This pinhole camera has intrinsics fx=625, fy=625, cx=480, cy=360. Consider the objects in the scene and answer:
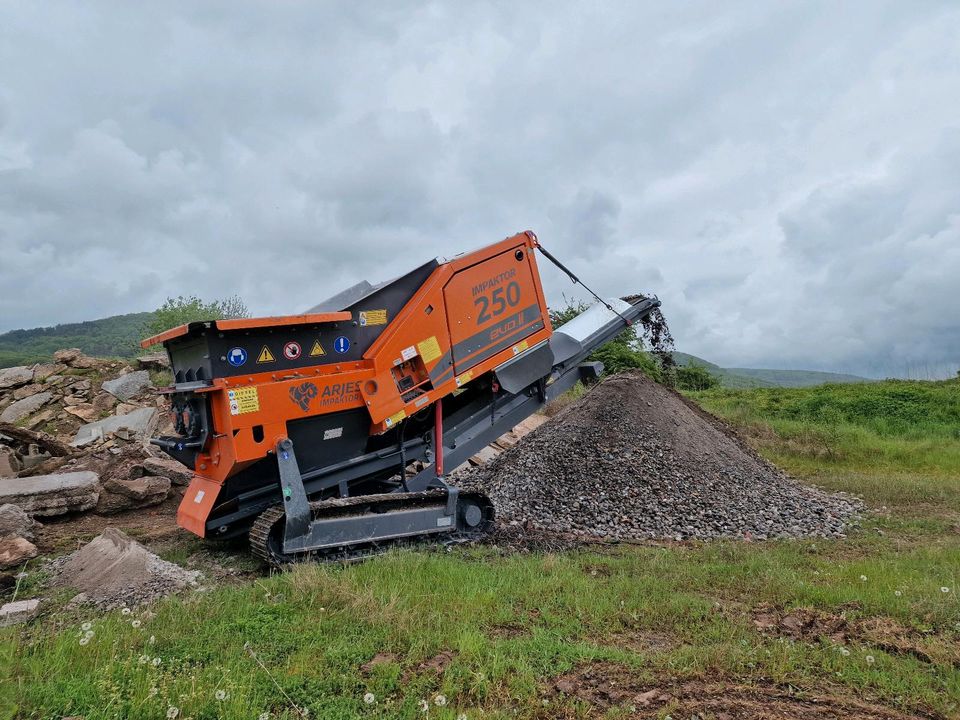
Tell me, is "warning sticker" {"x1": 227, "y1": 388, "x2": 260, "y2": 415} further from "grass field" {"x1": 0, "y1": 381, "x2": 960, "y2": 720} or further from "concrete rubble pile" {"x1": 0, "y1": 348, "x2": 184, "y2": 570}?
"concrete rubble pile" {"x1": 0, "y1": 348, "x2": 184, "y2": 570}

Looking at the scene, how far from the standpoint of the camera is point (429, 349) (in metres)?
5.85

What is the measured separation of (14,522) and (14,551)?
95cm

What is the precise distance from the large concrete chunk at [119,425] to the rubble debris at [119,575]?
22.5ft

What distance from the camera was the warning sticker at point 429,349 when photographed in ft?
19.0

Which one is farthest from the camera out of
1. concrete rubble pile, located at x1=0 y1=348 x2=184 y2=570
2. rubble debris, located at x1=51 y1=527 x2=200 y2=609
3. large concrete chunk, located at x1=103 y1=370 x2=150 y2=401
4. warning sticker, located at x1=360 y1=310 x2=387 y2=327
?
large concrete chunk, located at x1=103 y1=370 x2=150 y2=401

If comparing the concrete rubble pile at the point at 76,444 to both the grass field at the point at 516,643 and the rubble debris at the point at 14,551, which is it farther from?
the grass field at the point at 516,643

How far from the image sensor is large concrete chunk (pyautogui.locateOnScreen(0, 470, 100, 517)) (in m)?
6.74

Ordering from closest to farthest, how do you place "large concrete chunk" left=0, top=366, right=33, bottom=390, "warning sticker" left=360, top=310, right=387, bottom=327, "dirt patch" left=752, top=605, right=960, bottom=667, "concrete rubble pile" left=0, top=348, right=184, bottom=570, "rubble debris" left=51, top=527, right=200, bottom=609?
"dirt patch" left=752, top=605, right=960, bottom=667, "rubble debris" left=51, top=527, right=200, bottom=609, "warning sticker" left=360, top=310, right=387, bottom=327, "concrete rubble pile" left=0, top=348, right=184, bottom=570, "large concrete chunk" left=0, top=366, right=33, bottom=390

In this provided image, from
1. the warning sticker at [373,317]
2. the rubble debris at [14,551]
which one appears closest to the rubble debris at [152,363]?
the rubble debris at [14,551]

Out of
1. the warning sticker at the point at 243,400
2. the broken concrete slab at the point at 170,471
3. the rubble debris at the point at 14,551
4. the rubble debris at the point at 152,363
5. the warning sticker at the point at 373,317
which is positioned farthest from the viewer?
the rubble debris at the point at 152,363

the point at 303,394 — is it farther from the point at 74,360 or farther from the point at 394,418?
the point at 74,360

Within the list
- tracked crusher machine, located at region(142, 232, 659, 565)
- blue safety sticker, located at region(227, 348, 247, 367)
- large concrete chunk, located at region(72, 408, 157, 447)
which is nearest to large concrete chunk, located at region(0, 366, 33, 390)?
large concrete chunk, located at region(72, 408, 157, 447)

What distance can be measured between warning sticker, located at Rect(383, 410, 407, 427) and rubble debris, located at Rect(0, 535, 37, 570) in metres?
3.14

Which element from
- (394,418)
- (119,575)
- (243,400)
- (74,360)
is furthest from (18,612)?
(74,360)
